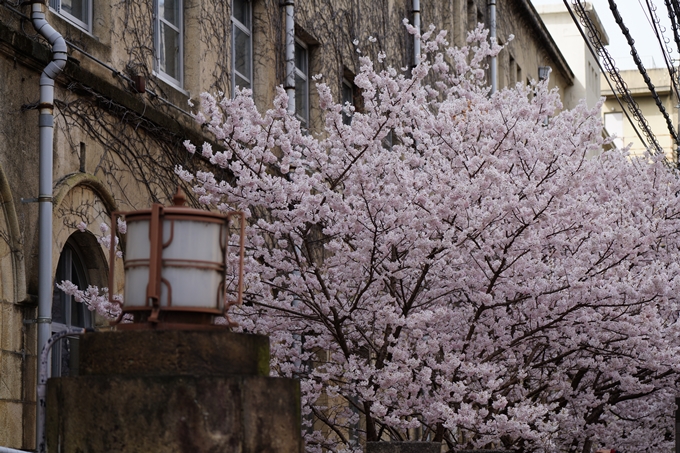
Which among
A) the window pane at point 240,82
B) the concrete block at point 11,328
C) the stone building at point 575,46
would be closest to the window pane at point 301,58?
the window pane at point 240,82

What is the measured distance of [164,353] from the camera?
17.9 ft

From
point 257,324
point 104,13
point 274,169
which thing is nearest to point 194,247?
point 257,324

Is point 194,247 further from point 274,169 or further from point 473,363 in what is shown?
point 274,169

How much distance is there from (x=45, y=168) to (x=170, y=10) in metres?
4.19

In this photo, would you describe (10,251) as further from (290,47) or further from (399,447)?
(290,47)

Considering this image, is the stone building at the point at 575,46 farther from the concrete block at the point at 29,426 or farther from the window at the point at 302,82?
the concrete block at the point at 29,426

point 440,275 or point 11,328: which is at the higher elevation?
point 440,275

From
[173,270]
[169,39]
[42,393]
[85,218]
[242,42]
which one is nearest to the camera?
[173,270]

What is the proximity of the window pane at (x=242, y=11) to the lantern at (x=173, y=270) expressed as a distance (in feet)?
33.8

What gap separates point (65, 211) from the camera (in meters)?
10.7

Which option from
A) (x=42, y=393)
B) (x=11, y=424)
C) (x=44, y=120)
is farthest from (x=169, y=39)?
(x=42, y=393)

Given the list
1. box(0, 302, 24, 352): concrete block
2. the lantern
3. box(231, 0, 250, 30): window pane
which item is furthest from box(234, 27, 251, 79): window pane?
the lantern

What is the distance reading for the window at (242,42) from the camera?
15.6m

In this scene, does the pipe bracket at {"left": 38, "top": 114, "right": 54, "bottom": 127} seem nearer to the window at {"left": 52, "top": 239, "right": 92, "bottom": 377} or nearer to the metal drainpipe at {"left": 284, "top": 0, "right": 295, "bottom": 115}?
the window at {"left": 52, "top": 239, "right": 92, "bottom": 377}
